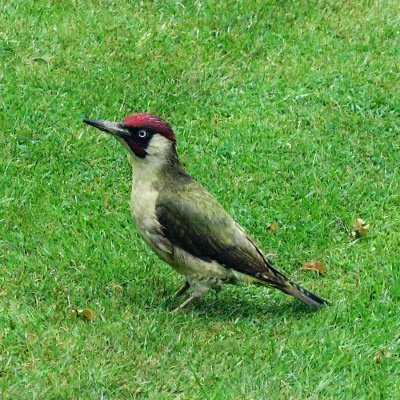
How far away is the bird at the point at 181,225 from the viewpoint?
6848 millimetres

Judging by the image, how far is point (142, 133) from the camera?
6824mm

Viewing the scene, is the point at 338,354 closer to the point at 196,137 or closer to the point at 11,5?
the point at 196,137

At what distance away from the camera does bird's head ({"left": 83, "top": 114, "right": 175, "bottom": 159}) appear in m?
6.80

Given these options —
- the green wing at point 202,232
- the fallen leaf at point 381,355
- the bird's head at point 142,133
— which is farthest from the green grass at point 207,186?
the bird's head at point 142,133

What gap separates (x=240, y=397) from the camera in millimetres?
5895

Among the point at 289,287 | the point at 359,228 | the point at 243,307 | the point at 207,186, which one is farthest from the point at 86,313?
the point at 359,228

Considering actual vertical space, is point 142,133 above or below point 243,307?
above

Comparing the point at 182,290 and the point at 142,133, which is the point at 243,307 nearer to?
the point at 182,290

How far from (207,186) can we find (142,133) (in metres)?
1.67

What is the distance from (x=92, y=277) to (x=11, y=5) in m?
3.94

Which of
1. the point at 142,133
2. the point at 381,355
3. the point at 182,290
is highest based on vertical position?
the point at 142,133

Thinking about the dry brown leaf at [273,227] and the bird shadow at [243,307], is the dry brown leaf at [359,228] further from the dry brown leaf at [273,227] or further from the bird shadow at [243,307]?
the bird shadow at [243,307]

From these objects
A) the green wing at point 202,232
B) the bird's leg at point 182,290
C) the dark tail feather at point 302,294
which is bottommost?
the bird's leg at point 182,290

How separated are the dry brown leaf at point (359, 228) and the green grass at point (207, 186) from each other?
8 centimetres
